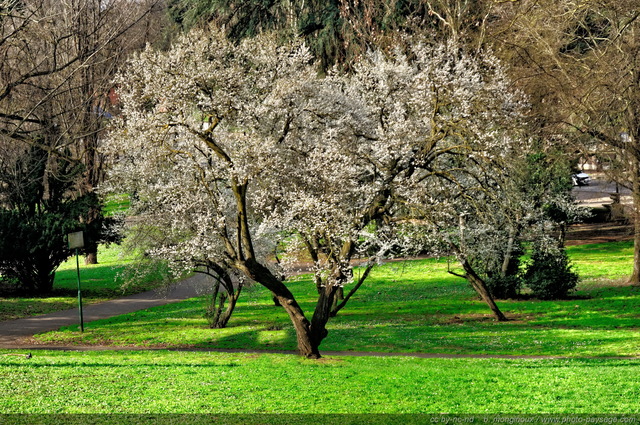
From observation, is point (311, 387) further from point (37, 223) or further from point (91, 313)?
point (37, 223)

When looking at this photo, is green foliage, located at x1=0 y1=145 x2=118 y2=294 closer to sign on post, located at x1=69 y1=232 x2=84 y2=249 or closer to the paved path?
the paved path

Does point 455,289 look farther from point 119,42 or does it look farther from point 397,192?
point 119,42

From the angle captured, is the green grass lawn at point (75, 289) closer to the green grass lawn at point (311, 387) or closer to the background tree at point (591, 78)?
the green grass lawn at point (311, 387)

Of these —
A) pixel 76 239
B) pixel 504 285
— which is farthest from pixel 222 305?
pixel 504 285

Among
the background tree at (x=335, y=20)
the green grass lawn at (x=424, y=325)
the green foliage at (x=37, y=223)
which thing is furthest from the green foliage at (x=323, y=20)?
the green grass lawn at (x=424, y=325)

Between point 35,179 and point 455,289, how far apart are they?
1725 centimetres

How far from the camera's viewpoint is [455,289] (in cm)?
2845

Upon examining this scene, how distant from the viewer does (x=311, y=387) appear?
1109 cm

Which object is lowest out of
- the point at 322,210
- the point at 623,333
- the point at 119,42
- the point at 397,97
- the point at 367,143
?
the point at 623,333

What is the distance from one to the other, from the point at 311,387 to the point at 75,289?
2218 cm

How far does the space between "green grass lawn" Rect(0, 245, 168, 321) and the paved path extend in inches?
24.9

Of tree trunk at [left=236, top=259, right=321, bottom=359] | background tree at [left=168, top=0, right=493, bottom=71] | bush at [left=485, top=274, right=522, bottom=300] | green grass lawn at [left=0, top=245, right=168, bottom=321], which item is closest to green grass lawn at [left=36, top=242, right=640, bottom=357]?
bush at [left=485, top=274, right=522, bottom=300]

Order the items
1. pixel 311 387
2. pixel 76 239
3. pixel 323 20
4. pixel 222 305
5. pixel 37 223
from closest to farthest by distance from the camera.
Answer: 1. pixel 311 387
2. pixel 76 239
3. pixel 222 305
4. pixel 37 223
5. pixel 323 20

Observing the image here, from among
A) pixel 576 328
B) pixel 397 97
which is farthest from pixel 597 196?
pixel 397 97
